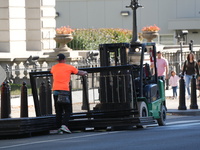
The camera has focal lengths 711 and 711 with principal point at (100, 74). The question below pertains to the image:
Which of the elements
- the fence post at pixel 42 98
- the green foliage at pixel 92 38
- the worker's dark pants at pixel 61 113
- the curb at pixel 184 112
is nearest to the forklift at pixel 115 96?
the fence post at pixel 42 98

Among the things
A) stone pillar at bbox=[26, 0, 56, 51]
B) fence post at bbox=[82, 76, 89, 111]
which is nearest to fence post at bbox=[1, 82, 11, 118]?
fence post at bbox=[82, 76, 89, 111]

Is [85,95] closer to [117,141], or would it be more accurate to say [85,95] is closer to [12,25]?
[117,141]

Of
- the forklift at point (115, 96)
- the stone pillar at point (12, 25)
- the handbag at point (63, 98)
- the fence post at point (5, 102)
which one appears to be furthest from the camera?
the stone pillar at point (12, 25)

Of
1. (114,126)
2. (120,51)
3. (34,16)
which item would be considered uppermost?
(34,16)

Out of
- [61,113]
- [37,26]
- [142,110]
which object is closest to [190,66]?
[37,26]

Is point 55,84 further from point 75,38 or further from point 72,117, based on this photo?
point 75,38

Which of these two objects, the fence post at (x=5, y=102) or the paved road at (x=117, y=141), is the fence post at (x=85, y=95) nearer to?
the paved road at (x=117, y=141)

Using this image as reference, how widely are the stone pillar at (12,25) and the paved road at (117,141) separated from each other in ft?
47.2

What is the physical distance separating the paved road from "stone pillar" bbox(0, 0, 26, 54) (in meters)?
14.4

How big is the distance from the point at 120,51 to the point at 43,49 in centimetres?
1536

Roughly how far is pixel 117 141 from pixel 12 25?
17.1m

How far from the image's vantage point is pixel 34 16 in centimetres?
3075

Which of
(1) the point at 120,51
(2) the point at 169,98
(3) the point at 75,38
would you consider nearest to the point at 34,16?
(3) the point at 75,38

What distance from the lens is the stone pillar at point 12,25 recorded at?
2870cm
